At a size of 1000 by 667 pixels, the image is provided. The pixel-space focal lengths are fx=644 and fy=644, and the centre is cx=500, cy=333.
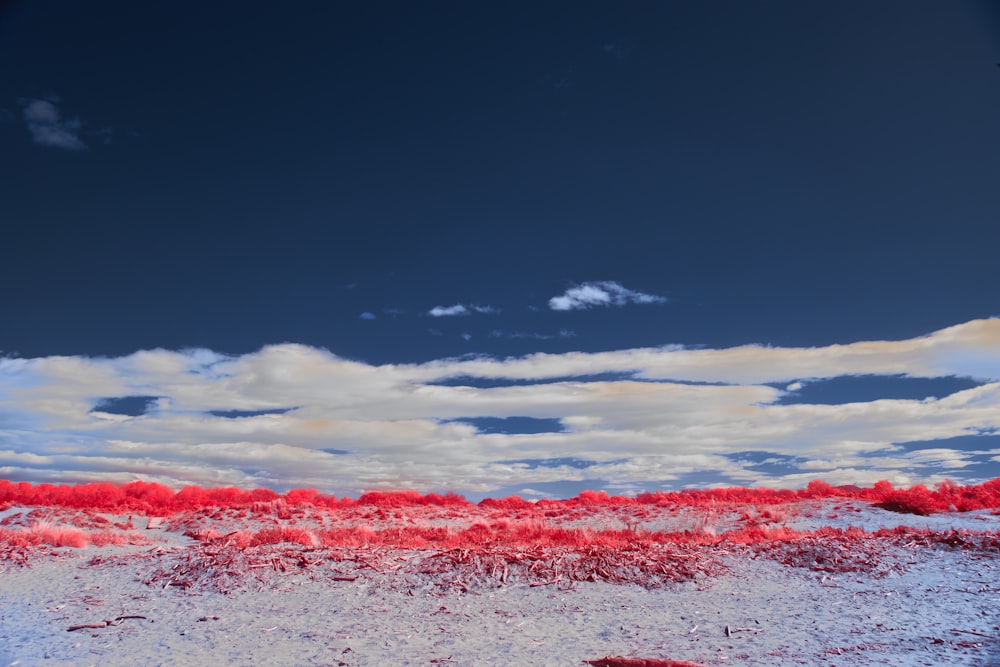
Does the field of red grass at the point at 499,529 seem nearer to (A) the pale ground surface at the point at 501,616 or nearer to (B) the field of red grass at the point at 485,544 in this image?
(B) the field of red grass at the point at 485,544

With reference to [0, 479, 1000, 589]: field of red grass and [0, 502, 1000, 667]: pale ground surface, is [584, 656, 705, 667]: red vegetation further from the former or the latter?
[0, 479, 1000, 589]: field of red grass

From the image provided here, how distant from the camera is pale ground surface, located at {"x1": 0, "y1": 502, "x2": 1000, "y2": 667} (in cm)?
1016

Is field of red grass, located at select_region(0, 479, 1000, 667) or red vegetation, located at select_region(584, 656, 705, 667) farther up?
field of red grass, located at select_region(0, 479, 1000, 667)

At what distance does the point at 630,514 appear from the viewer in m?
33.8

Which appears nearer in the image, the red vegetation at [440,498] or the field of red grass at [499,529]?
the field of red grass at [499,529]

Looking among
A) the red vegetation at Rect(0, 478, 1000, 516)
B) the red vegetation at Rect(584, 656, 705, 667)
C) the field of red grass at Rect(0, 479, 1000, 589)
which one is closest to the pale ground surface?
the red vegetation at Rect(584, 656, 705, 667)

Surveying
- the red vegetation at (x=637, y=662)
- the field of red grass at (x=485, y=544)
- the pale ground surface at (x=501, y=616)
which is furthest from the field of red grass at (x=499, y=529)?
the red vegetation at (x=637, y=662)

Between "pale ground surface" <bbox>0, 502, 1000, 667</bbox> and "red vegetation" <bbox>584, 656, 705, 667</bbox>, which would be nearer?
"red vegetation" <bbox>584, 656, 705, 667</bbox>

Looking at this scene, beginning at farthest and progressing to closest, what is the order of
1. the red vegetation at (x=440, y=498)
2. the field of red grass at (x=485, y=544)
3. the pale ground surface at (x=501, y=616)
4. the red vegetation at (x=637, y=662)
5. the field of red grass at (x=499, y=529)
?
the red vegetation at (x=440, y=498) < the field of red grass at (x=499, y=529) < the field of red grass at (x=485, y=544) < the pale ground surface at (x=501, y=616) < the red vegetation at (x=637, y=662)

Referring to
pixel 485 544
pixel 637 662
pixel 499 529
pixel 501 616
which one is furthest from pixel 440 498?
pixel 637 662

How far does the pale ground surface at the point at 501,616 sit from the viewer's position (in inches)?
400

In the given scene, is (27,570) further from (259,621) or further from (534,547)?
(534,547)

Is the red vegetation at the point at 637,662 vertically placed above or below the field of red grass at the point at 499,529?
below

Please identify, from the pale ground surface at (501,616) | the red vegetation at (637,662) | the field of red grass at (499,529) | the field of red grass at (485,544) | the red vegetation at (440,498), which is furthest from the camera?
the red vegetation at (440,498)
